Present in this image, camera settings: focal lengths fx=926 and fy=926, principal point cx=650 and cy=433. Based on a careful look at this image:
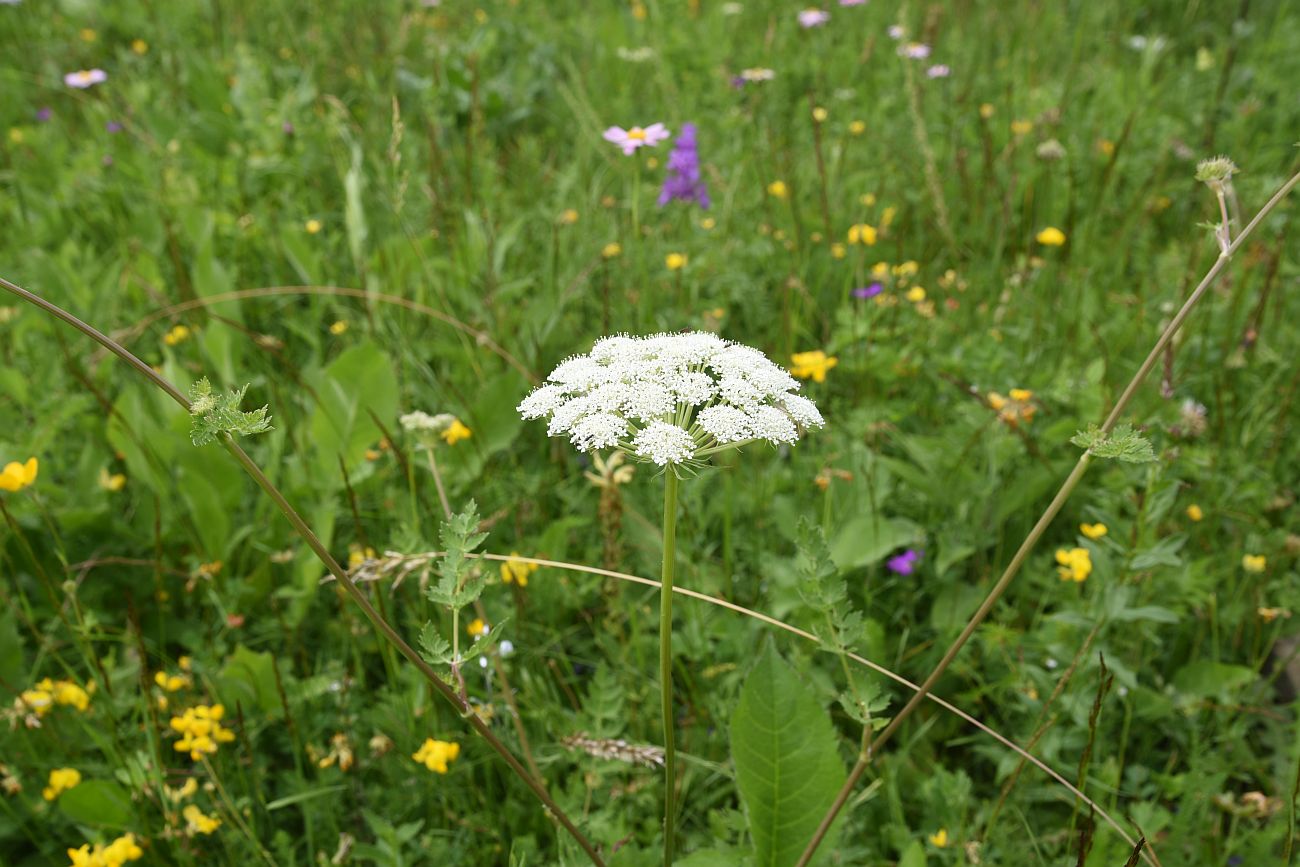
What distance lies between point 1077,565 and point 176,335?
8.28ft

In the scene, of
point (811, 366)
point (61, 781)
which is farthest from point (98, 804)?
point (811, 366)

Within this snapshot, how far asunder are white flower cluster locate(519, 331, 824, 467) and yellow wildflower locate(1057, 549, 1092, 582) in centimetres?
101

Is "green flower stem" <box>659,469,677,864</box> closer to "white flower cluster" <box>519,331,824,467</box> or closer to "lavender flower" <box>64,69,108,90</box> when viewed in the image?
"white flower cluster" <box>519,331,824,467</box>

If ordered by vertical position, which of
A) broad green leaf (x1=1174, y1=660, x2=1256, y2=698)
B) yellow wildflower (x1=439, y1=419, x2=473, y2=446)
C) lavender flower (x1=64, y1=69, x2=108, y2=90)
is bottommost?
broad green leaf (x1=1174, y1=660, x2=1256, y2=698)

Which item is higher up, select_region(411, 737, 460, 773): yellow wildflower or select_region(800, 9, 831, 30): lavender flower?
select_region(800, 9, 831, 30): lavender flower

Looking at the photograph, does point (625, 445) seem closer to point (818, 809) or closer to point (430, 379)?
point (818, 809)

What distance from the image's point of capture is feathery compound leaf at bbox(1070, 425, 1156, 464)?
100 cm

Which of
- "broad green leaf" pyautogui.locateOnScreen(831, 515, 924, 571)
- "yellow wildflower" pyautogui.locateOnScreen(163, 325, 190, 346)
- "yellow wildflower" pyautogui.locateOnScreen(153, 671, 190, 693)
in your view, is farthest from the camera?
"yellow wildflower" pyautogui.locateOnScreen(163, 325, 190, 346)

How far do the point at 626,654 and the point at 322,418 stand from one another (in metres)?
1.00

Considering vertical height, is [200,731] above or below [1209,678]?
above

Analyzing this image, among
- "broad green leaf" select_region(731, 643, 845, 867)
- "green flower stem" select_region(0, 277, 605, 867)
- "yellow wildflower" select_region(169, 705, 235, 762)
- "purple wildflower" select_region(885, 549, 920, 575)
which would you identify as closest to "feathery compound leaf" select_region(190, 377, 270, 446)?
"green flower stem" select_region(0, 277, 605, 867)

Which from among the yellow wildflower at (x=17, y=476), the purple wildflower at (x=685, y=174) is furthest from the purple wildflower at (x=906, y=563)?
the yellow wildflower at (x=17, y=476)

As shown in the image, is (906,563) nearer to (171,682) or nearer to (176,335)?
(171,682)

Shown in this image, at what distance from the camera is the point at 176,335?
2771 mm
